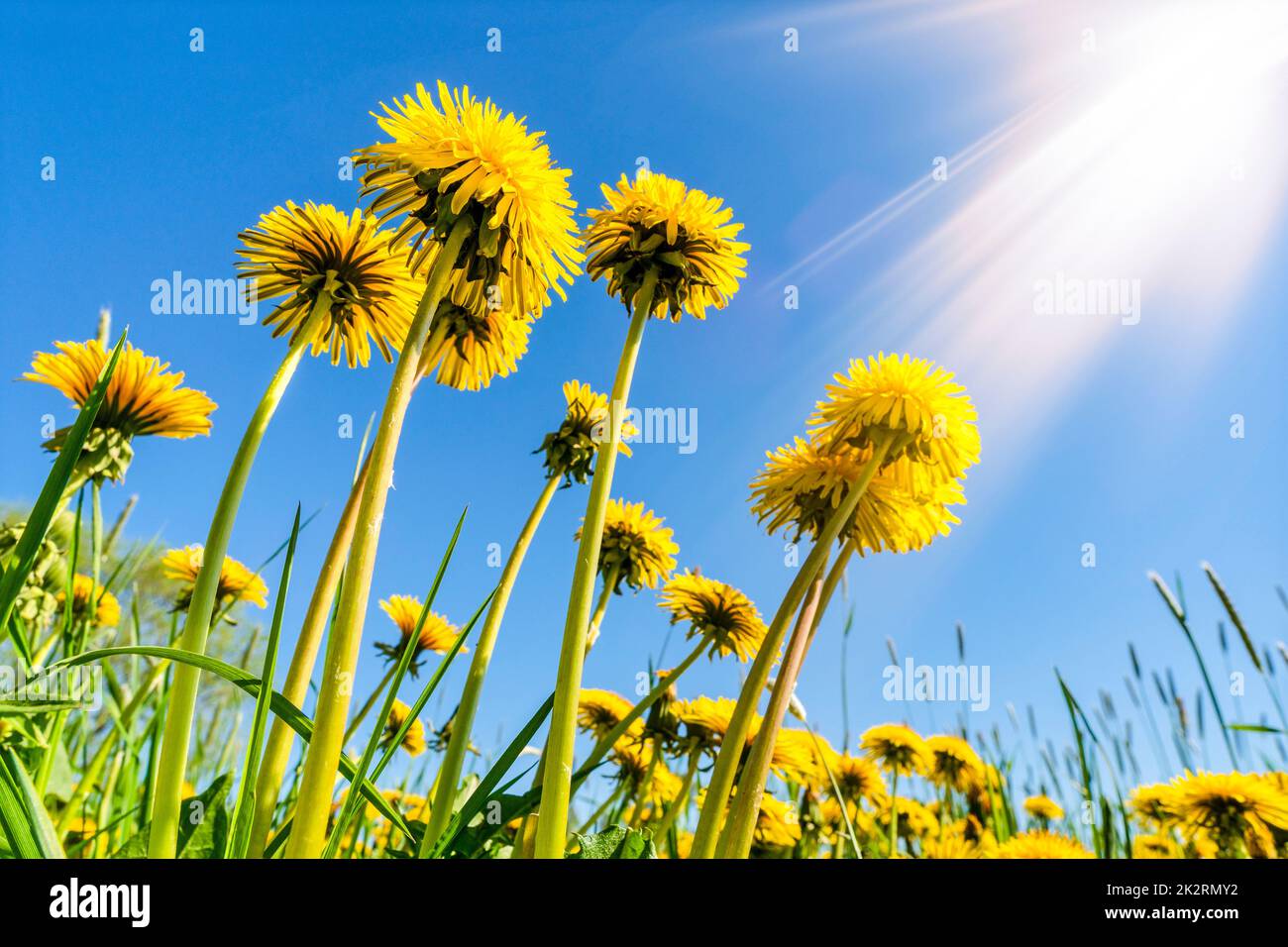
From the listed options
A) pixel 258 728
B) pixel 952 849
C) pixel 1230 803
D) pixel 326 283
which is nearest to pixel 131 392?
pixel 326 283

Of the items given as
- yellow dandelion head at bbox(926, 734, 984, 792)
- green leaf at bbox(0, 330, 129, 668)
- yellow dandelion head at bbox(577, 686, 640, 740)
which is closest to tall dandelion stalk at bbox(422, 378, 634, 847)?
green leaf at bbox(0, 330, 129, 668)

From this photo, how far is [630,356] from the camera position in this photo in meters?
1.01

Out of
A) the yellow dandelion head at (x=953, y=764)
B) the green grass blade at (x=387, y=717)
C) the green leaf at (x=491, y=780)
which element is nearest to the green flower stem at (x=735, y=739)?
the green leaf at (x=491, y=780)

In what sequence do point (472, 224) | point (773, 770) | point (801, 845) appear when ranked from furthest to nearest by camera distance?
point (801, 845) → point (773, 770) → point (472, 224)

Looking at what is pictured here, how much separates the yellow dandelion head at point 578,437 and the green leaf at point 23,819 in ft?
3.38

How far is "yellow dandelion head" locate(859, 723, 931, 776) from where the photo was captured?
3.25 meters

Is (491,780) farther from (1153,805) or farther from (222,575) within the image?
(1153,805)

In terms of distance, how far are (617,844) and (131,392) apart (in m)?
1.20

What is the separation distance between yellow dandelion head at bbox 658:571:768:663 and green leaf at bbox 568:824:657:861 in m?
0.85

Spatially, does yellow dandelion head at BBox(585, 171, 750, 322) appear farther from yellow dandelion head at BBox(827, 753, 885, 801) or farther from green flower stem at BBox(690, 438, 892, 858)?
yellow dandelion head at BBox(827, 753, 885, 801)
